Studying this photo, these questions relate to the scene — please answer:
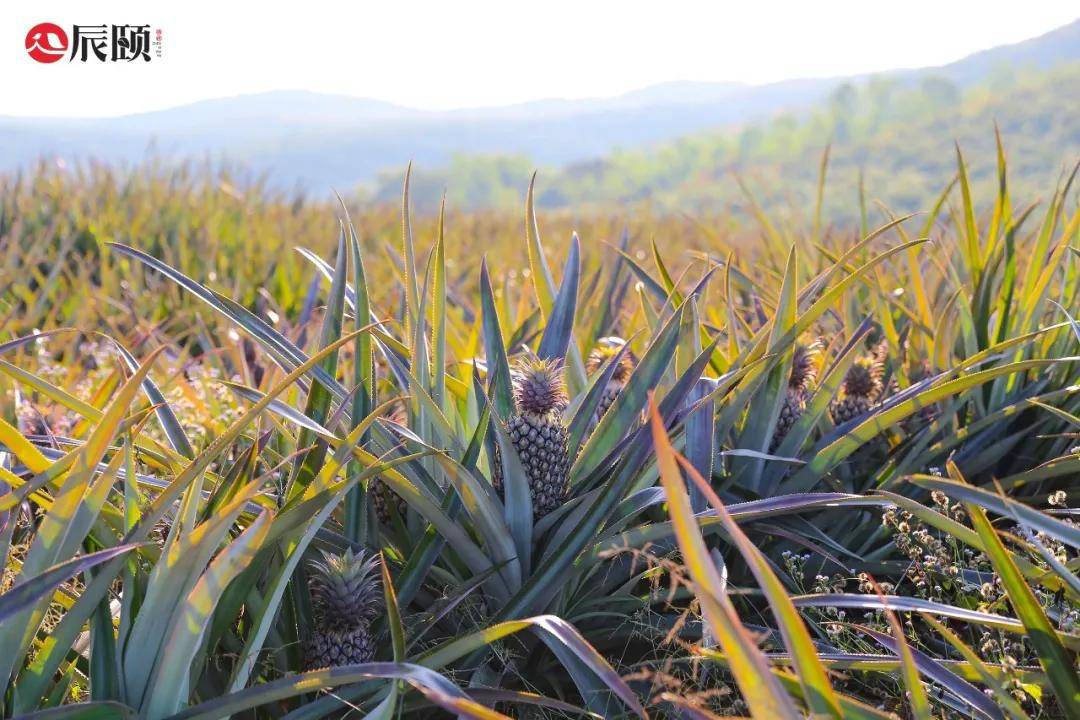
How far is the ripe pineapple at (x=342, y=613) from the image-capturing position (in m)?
1.15

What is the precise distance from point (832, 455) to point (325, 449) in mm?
868

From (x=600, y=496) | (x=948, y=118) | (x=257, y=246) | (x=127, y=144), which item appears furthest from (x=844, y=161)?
(x=127, y=144)

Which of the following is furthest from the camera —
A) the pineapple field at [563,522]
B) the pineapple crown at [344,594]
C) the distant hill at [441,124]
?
the distant hill at [441,124]

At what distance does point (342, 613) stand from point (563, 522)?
15.0 inches

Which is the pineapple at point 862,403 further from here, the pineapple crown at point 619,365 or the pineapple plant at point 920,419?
the pineapple crown at point 619,365

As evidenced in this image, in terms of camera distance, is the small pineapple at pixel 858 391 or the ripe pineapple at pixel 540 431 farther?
the small pineapple at pixel 858 391

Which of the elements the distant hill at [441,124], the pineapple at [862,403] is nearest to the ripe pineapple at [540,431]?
the pineapple at [862,403]

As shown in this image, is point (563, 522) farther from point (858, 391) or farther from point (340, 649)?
point (858, 391)

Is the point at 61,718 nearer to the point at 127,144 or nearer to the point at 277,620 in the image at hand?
the point at 277,620

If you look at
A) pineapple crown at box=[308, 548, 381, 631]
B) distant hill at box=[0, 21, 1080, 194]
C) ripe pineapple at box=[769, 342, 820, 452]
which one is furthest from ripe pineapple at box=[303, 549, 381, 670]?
distant hill at box=[0, 21, 1080, 194]

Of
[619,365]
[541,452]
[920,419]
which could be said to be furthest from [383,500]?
[920,419]

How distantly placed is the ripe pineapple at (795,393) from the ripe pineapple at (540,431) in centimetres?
55

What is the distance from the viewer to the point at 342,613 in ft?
3.77

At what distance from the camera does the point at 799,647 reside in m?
0.78
